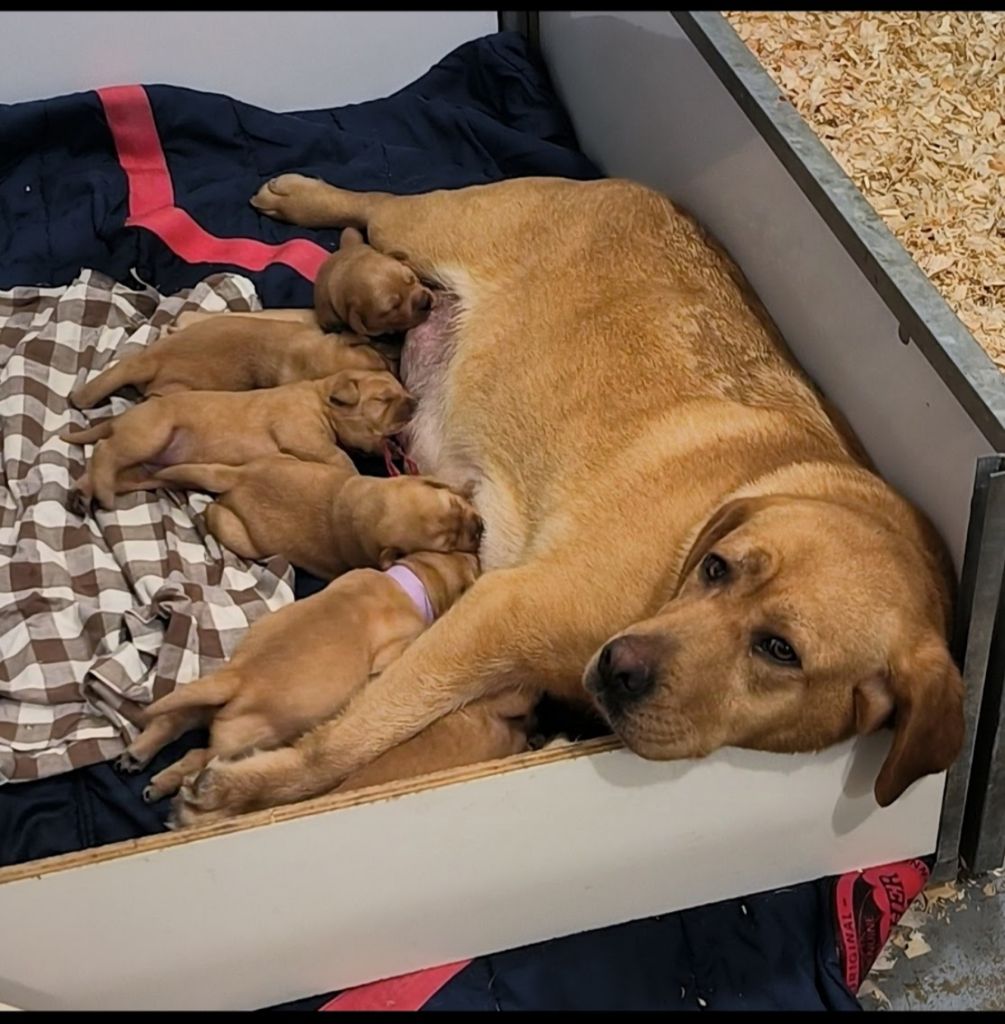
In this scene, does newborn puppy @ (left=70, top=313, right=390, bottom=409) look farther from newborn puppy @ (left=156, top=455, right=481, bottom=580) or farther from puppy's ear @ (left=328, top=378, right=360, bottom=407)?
newborn puppy @ (left=156, top=455, right=481, bottom=580)

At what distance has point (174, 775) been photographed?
233 centimetres

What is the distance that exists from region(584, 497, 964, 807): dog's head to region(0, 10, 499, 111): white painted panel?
2.26 m

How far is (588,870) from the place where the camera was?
2129 millimetres

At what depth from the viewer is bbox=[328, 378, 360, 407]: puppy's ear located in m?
2.76

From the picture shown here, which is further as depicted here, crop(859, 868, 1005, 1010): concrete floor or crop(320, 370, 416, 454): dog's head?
crop(320, 370, 416, 454): dog's head

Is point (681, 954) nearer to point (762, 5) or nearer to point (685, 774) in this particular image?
point (685, 774)

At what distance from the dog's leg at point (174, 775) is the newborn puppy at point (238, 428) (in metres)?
0.61

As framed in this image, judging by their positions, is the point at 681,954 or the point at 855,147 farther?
the point at 855,147

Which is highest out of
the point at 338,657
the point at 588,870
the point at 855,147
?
the point at 855,147

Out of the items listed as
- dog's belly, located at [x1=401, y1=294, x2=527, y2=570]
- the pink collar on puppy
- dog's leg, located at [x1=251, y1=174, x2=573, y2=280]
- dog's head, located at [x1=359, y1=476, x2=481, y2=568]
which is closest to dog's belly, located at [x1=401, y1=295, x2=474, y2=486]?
dog's belly, located at [x1=401, y1=294, x2=527, y2=570]

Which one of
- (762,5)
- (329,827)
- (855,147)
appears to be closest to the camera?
(329,827)

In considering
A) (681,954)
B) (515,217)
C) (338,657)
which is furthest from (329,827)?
(515,217)

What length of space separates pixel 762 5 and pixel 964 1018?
1941 mm

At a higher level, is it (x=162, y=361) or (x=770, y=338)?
(x=770, y=338)
